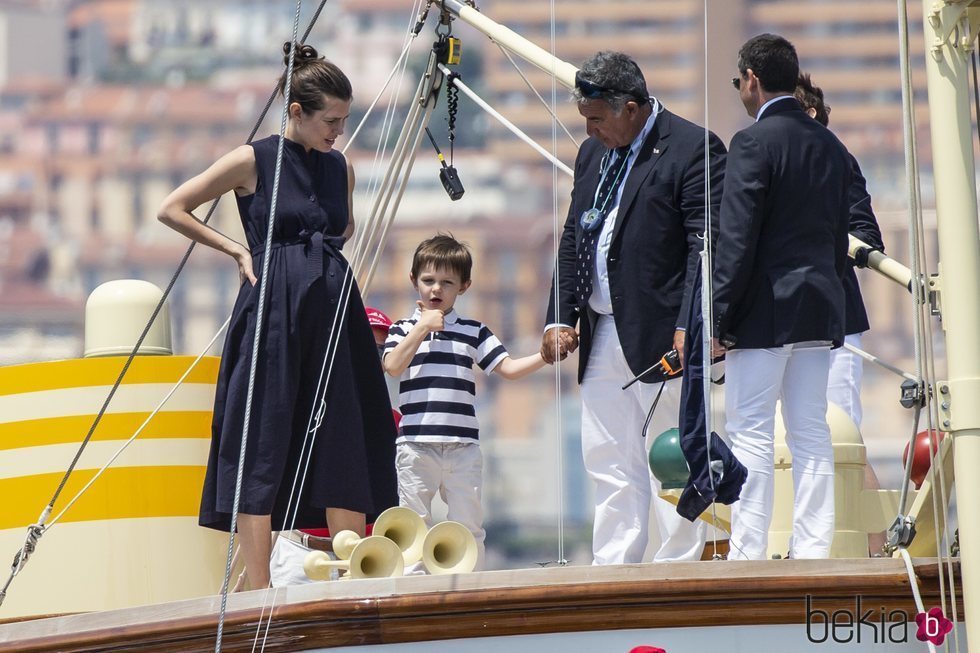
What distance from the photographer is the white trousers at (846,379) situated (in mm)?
5441

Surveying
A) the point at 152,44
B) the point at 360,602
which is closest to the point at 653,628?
the point at 360,602

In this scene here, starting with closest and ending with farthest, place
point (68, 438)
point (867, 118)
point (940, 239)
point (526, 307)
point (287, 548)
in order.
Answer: point (940, 239) < point (287, 548) < point (68, 438) < point (867, 118) < point (526, 307)

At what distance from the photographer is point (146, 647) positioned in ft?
11.9

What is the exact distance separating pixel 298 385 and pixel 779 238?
4.12 ft

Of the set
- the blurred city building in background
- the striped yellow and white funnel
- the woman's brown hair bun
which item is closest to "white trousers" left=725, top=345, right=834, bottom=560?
the woman's brown hair bun

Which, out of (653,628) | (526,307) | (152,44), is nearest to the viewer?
(653,628)

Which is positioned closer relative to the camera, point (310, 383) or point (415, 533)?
point (415, 533)

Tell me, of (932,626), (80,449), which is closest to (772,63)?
(932,626)

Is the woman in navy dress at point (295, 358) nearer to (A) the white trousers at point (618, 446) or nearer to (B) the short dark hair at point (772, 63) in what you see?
(A) the white trousers at point (618, 446)

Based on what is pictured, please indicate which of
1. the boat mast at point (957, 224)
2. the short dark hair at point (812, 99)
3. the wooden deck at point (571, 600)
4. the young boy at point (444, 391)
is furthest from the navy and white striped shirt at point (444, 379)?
the boat mast at point (957, 224)

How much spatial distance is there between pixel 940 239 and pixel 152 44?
69.5m

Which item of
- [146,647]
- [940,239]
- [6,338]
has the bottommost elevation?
[146,647]

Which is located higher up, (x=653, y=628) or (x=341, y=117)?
(x=341, y=117)

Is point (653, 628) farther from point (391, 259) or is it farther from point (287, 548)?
point (391, 259)
